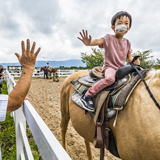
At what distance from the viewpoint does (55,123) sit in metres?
4.06

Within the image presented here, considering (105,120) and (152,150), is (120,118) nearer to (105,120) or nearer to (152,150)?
(105,120)

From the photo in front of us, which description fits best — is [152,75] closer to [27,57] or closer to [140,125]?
[140,125]

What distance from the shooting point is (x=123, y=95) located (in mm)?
1335

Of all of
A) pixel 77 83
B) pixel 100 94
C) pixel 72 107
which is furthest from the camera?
pixel 77 83

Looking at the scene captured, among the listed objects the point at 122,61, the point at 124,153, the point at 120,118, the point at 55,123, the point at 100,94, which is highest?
the point at 122,61

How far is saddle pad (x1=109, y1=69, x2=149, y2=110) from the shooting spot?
1.30 metres

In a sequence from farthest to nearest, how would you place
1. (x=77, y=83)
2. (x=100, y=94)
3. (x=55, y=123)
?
(x=55, y=123)
(x=77, y=83)
(x=100, y=94)

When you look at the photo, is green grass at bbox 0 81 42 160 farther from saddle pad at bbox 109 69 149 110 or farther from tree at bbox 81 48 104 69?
tree at bbox 81 48 104 69

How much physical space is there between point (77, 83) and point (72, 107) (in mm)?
442

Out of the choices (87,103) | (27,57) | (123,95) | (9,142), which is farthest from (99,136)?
(9,142)

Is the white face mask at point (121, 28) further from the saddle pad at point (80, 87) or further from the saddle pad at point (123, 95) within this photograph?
the saddle pad at point (80, 87)

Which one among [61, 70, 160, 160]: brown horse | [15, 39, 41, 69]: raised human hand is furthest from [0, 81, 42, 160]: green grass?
[15, 39, 41, 69]: raised human hand

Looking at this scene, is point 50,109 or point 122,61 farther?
point 50,109

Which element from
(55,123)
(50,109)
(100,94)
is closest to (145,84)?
(100,94)
